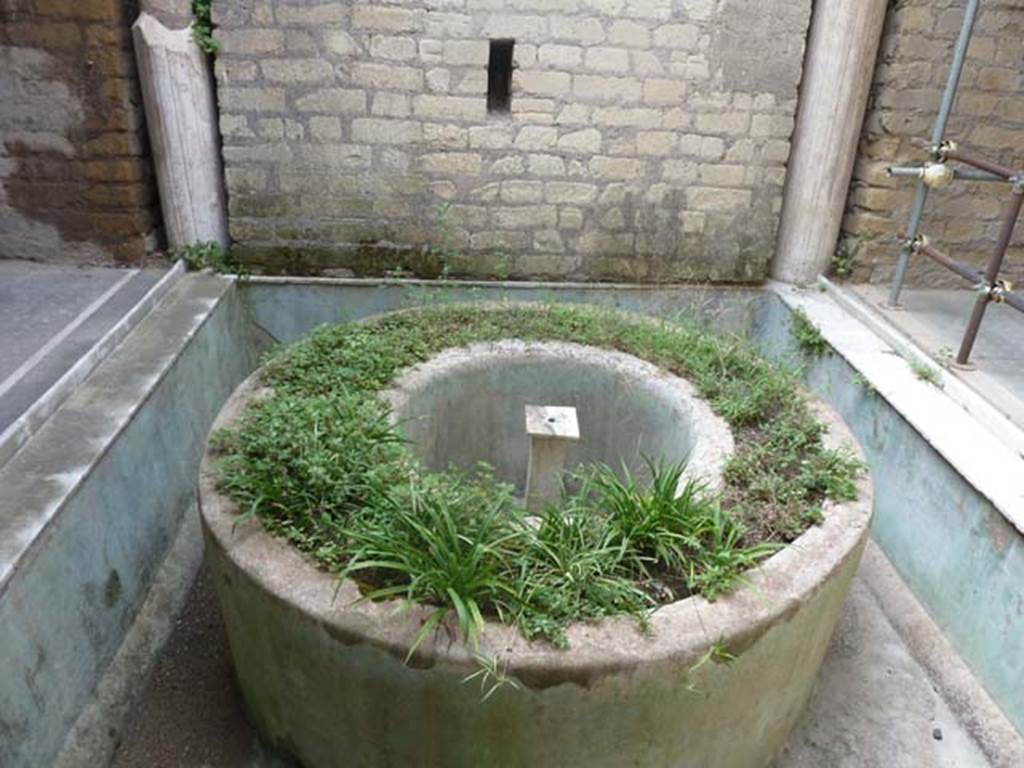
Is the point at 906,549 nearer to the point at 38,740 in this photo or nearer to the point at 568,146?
the point at 568,146

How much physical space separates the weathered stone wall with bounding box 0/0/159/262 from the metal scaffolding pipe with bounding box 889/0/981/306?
4029mm

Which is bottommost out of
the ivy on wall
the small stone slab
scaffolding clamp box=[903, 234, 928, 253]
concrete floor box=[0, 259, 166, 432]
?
concrete floor box=[0, 259, 166, 432]

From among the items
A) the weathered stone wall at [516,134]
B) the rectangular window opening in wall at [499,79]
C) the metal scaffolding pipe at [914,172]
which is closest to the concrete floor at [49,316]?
the weathered stone wall at [516,134]

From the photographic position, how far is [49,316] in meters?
3.46

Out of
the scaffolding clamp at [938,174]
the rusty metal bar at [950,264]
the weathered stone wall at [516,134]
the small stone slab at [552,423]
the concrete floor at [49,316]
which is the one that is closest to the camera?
the small stone slab at [552,423]

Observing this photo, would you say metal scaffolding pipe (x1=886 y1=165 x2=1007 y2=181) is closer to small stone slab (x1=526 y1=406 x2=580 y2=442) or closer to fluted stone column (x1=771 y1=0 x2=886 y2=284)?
fluted stone column (x1=771 y1=0 x2=886 y2=284)

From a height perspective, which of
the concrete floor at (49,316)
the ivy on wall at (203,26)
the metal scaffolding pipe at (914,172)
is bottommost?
the concrete floor at (49,316)

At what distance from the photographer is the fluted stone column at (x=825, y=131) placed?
4.02m

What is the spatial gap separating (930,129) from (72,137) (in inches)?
181

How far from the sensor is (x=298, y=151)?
4.14 meters

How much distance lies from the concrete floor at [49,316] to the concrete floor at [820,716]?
105 centimetres

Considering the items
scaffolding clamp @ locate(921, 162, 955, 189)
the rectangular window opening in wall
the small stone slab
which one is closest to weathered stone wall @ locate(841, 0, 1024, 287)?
scaffolding clamp @ locate(921, 162, 955, 189)

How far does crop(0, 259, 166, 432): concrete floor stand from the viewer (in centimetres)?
288

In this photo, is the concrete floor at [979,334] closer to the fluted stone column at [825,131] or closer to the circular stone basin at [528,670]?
the fluted stone column at [825,131]
